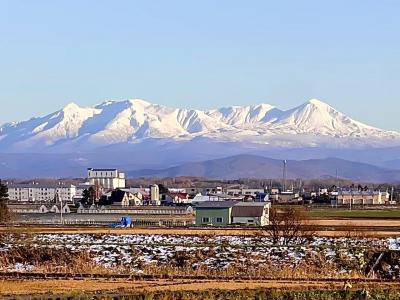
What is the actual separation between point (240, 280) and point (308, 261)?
479cm

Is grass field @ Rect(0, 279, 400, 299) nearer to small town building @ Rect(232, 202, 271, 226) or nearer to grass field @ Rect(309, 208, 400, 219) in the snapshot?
small town building @ Rect(232, 202, 271, 226)

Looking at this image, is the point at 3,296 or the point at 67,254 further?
the point at 67,254

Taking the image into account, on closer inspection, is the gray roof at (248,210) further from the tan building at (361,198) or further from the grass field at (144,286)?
the tan building at (361,198)

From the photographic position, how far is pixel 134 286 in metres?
19.7

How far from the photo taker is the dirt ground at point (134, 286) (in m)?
18.8

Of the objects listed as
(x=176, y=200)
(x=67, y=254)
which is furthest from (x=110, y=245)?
(x=176, y=200)

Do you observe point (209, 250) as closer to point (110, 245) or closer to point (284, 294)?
point (110, 245)

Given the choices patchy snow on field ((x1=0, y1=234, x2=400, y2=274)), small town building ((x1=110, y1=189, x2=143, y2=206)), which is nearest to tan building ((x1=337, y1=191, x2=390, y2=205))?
small town building ((x1=110, y1=189, x2=143, y2=206))

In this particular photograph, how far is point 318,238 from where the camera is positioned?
1298 inches

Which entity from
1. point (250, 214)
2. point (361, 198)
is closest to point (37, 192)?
point (361, 198)

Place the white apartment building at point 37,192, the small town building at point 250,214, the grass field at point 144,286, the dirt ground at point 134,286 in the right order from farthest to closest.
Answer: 1. the white apartment building at point 37,192
2. the small town building at point 250,214
3. the dirt ground at point 134,286
4. the grass field at point 144,286

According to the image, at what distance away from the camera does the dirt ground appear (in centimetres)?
1877

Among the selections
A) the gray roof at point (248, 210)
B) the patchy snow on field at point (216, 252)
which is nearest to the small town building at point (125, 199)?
the gray roof at point (248, 210)

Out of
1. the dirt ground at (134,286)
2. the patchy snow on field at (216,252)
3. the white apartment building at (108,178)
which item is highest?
the white apartment building at (108,178)
